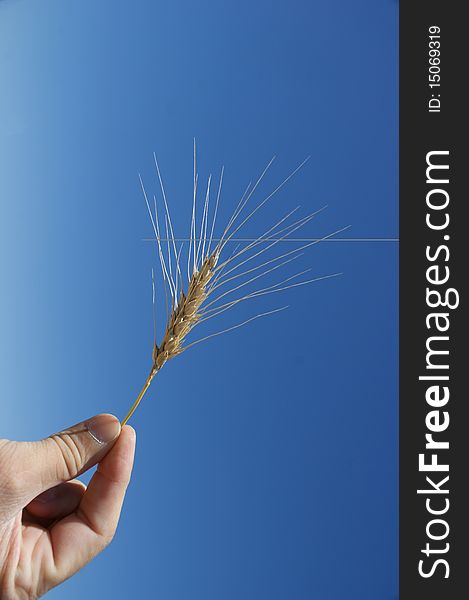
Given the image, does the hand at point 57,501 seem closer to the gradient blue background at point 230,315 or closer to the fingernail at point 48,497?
the fingernail at point 48,497

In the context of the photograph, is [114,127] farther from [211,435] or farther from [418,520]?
[418,520]

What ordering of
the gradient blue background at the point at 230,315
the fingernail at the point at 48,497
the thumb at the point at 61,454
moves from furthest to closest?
the gradient blue background at the point at 230,315 → the fingernail at the point at 48,497 → the thumb at the point at 61,454

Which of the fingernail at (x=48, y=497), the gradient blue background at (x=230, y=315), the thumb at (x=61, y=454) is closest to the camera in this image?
the thumb at (x=61, y=454)

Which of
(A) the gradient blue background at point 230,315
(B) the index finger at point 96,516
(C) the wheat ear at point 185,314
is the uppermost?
(A) the gradient blue background at point 230,315

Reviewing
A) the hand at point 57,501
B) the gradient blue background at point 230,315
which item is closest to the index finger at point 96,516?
the hand at point 57,501

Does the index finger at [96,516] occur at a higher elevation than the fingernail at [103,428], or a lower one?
lower

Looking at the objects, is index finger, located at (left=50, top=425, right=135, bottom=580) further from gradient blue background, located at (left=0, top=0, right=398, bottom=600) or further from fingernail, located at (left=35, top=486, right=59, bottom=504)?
gradient blue background, located at (left=0, top=0, right=398, bottom=600)
